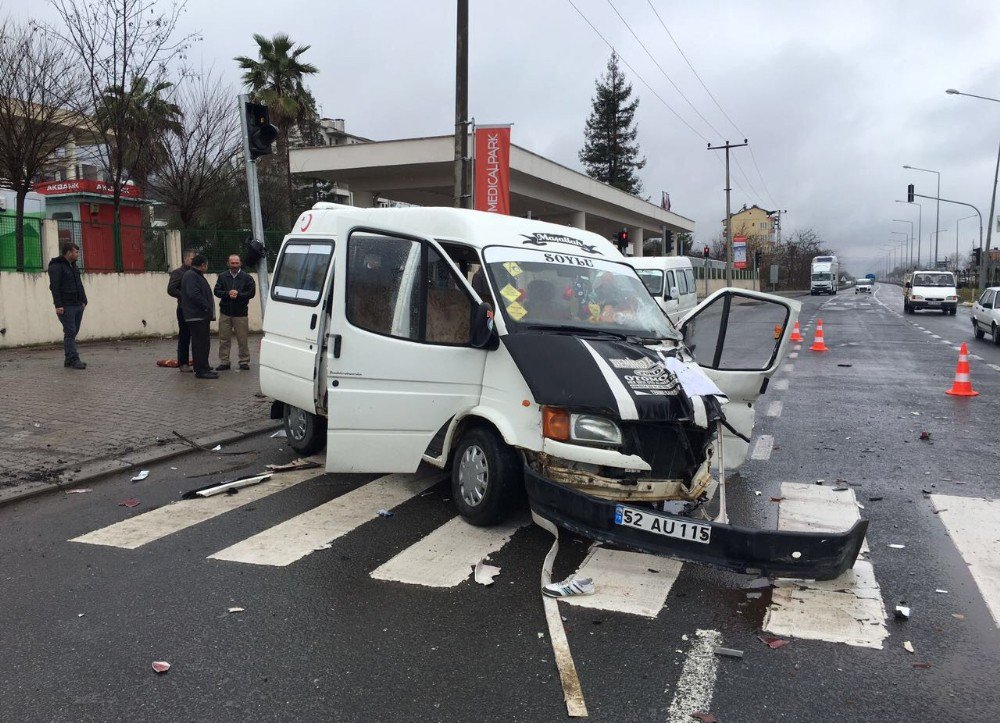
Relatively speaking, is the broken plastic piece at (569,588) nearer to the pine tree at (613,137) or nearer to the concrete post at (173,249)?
the concrete post at (173,249)

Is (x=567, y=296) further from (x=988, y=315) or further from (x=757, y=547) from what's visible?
(x=988, y=315)

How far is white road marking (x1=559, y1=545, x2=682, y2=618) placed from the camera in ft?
14.1

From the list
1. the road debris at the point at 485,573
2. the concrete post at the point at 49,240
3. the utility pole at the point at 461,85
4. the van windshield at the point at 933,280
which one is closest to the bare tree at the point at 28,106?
the concrete post at the point at 49,240

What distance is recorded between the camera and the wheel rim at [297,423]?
7.77 metres

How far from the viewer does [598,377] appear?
4.89m

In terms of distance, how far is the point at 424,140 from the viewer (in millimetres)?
24125

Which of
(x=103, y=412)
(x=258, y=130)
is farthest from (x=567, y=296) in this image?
(x=103, y=412)

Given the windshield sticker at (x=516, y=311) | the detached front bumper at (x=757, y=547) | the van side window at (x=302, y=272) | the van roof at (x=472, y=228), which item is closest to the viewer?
the detached front bumper at (x=757, y=547)

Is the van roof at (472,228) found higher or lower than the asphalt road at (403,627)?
higher

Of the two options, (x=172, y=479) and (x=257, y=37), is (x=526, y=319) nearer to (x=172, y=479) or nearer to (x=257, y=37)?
(x=172, y=479)

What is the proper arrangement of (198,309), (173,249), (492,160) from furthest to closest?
1. (173,249)
2. (492,160)
3. (198,309)

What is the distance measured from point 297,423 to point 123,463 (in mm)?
1626

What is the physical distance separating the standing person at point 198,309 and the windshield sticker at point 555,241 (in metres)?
6.94

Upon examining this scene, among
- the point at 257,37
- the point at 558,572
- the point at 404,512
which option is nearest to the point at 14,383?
the point at 404,512
